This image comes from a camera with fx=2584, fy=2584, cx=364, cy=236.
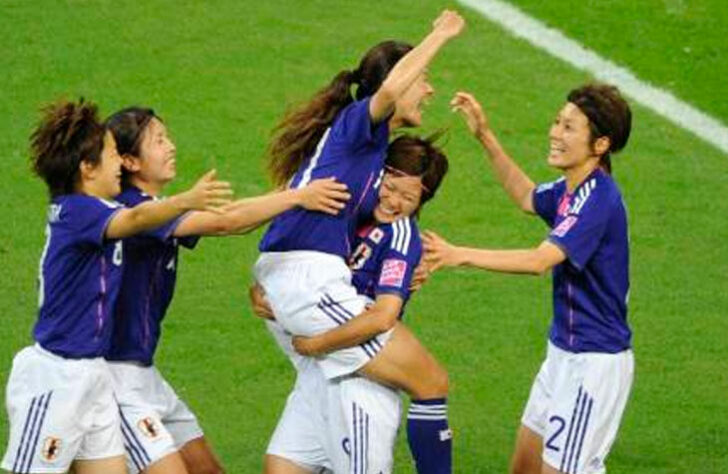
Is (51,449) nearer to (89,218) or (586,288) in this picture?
(89,218)

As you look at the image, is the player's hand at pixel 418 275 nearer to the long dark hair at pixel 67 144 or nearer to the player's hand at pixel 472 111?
the player's hand at pixel 472 111

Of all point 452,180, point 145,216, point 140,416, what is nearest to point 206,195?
point 145,216

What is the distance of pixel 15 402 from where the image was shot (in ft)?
34.9

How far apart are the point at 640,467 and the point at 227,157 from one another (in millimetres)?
4731

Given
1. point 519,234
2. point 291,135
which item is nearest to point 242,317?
point 519,234

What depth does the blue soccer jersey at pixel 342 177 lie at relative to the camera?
1068 centimetres

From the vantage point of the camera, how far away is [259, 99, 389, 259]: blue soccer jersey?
1068 cm

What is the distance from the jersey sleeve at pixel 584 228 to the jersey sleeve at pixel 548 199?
46 centimetres

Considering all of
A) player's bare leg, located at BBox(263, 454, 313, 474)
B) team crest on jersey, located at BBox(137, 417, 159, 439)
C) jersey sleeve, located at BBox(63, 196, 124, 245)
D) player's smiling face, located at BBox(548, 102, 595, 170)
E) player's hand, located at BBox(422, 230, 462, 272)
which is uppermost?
player's smiling face, located at BBox(548, 102, 595, 170)

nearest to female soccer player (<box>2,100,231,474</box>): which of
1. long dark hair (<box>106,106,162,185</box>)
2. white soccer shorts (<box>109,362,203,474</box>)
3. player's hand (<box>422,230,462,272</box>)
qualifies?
white soccer shorts (<box>109,362,203,474</box>)

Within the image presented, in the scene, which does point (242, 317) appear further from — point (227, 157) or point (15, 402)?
point (15, 402)

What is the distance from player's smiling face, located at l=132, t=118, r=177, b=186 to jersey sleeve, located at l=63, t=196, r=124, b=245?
459 millimetres

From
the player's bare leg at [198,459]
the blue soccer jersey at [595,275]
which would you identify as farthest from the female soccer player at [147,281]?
the blue soccer jersey at [595,275]

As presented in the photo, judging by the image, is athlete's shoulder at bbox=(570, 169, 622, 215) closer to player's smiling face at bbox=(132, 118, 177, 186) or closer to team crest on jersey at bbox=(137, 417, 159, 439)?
player's smiling face at bbox=(132, 118, 177, 186)
